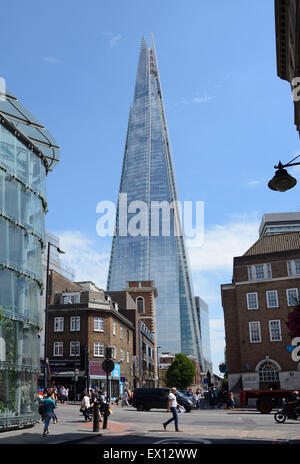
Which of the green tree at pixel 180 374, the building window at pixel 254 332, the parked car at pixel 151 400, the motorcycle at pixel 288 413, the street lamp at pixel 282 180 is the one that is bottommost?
the green tree at pixel 180 374

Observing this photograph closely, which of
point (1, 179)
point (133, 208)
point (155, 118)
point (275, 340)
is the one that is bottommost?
point (275, 340)

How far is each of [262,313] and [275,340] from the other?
3276mm

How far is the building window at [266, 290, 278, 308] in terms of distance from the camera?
1971 inches

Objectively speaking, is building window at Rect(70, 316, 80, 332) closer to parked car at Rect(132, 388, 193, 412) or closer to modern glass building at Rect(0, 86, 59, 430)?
parked car at Rect(132, 388, 193, 412)

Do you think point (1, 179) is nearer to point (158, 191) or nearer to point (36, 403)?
point (36, 403)

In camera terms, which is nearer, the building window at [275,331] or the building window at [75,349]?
the building window at [275,331]

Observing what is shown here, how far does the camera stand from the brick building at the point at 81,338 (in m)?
50.9

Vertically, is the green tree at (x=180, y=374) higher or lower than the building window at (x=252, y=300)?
lower

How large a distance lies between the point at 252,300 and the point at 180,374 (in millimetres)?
59910

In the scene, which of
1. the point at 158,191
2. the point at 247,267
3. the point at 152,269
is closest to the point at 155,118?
the point at 158,191

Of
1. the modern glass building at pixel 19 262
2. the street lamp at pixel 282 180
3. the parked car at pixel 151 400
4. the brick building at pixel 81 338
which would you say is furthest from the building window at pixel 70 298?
the street lamp at pixel 282 180

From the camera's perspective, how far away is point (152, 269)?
168500 millimetres

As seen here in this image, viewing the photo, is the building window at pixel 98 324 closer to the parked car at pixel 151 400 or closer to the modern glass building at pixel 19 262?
the parked car at pixel 151 400

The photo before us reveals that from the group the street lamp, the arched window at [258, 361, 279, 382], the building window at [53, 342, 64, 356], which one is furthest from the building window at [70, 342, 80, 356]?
the street lamp
